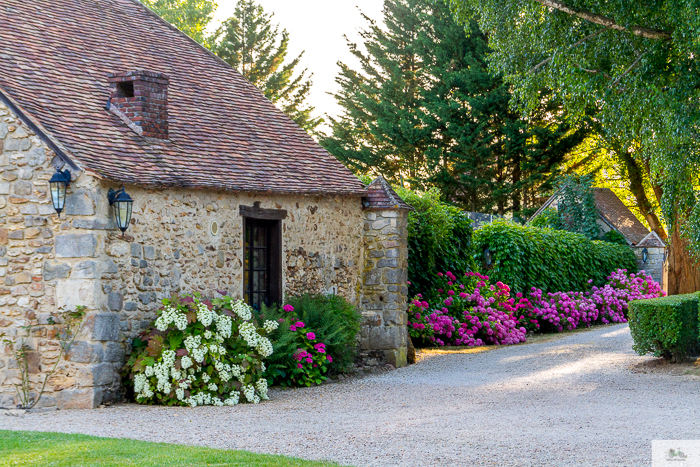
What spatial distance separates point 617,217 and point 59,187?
21415 mm

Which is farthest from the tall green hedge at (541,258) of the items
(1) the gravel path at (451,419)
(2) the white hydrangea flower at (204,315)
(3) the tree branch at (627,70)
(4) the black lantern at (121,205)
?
(4) the black lantern at (121,205)

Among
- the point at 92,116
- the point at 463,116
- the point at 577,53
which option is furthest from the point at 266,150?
the point at 463,116

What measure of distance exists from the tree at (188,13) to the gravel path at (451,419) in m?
22.0

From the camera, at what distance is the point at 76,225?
8.63 metres

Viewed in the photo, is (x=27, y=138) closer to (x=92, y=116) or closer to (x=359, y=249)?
(x=92, y=116)

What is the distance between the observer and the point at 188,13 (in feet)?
103

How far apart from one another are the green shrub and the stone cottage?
354 cm

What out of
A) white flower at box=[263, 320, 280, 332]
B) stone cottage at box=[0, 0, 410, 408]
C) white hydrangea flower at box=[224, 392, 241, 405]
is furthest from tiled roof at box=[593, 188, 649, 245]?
white hydrangea flower at box=[224, 392, 241, 405]

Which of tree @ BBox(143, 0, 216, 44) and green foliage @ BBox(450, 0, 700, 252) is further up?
tree @ BBox(143, 0, 216, 44)

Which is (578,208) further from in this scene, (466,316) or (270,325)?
(270,325)

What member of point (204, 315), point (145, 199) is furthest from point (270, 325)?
point (145, 199)

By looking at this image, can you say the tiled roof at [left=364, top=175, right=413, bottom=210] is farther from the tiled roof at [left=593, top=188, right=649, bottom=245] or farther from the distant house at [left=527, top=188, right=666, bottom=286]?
the tiled roof at [left=593, top=188, right=649, bottom=245]

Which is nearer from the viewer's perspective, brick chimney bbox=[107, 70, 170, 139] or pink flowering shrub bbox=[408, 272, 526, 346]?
brick chimney bbox=[107, 70, 170, 139]

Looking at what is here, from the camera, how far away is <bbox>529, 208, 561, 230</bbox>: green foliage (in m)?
24.0
